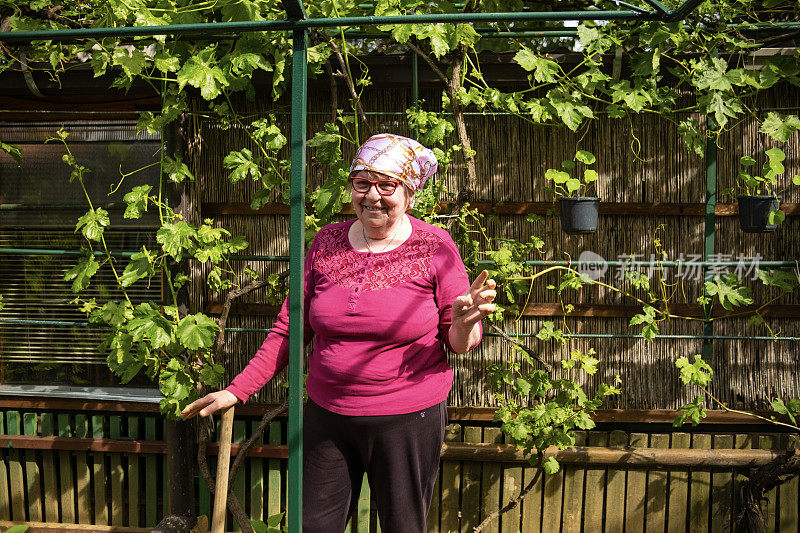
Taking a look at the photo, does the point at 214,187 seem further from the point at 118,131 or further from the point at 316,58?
the point at 316,58

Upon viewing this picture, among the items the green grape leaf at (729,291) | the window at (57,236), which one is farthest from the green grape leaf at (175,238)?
the green grape leaf at (729,291)

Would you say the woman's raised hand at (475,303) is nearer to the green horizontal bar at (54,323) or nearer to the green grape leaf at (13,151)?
the green horizontal bar at (54,323)

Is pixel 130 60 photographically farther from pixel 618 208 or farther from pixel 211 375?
pixel 618 208

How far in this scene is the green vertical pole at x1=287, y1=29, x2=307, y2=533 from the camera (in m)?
1.73

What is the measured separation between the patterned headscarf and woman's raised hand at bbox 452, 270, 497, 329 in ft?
1.34

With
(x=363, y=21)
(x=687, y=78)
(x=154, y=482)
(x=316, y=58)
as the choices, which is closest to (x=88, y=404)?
(x=154, y=482)

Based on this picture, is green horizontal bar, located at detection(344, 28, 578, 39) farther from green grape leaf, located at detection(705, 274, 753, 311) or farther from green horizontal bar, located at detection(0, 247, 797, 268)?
green grape leaf, located at detection(705, 274, 753, 311)

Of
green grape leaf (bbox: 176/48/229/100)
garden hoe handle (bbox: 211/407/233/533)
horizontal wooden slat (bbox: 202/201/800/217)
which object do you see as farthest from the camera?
horizontal wooden slat (bbox: 202/201/800/217)

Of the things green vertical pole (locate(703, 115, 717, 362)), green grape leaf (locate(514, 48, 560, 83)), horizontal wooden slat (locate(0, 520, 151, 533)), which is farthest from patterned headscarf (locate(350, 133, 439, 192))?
horizontal wooden slat (locate(0, 520, 151, 533))

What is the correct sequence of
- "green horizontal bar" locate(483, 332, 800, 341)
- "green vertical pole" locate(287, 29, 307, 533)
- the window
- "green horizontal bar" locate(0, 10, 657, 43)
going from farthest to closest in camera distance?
the window < "green horizontal bar" locate(483, 332, 800, 341) < "green vertical pole" locate(287, 29, 307, 533) < "green horizontal bar" locate(0, 10, 657, 43)

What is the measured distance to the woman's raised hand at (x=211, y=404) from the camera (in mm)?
1827

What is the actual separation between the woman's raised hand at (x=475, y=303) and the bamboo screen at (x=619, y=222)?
167cm

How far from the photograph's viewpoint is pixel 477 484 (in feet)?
11.2

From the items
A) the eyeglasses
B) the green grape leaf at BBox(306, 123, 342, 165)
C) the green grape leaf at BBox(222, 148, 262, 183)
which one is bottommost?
the eyeglasses
